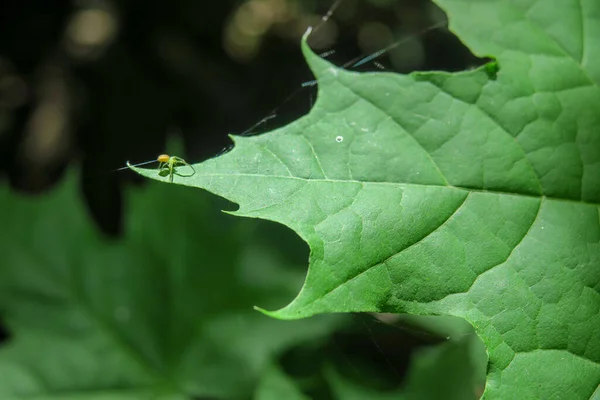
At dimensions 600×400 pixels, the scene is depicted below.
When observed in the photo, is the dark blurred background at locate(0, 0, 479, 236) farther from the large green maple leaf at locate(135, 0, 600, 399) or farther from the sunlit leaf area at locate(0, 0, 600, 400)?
the large green maple leaf at locate(135, 0, 600, 399)

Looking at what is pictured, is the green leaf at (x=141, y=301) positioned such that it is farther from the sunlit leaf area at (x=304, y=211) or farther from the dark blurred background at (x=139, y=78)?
the dark blurred background at (x=139, y=78)

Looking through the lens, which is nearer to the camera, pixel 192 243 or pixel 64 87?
pixel 192 243

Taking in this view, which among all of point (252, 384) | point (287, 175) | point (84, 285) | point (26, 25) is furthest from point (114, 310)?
point (26, 25)

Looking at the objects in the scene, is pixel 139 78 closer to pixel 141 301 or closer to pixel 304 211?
pixel 141 301

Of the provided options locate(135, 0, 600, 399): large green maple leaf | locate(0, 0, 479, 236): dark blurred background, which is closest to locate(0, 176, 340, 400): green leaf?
locate(135, 0, 600, 399): large green maple leaf

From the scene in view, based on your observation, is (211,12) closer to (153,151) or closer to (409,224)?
(153,151)

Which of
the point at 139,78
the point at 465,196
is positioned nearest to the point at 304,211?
the point at 465,196
